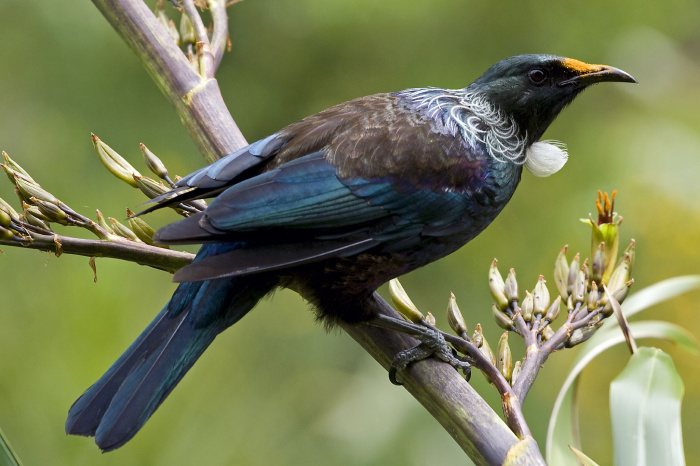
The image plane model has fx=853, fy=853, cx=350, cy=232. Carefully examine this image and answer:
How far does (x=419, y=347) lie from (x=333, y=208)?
34 centimetres

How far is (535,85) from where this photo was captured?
1.99 m

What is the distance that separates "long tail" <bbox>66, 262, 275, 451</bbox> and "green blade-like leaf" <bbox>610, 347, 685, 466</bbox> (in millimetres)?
741

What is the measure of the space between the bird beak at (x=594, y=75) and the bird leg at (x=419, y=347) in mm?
688

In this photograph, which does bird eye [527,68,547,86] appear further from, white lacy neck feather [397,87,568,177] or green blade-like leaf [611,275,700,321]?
green blade-like leaf [611,275,700,321]

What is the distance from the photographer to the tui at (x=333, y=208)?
1614 millimetres

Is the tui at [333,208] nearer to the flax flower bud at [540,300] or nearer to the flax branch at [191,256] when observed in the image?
the flax branch at [191,256]

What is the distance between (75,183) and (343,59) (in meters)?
1.13

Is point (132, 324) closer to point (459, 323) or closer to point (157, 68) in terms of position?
point (157, 68)

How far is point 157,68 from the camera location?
73.7 inches

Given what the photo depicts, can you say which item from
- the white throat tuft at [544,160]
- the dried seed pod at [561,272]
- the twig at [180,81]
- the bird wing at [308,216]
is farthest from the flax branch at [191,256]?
the white throat tuft at [544,160]

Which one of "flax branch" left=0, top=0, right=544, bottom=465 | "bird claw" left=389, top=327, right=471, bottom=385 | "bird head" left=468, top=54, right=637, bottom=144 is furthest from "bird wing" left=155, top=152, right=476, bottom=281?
"bird head" left=468, top=54, right=637, bottom=144

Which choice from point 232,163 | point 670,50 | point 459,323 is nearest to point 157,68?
point 232,163

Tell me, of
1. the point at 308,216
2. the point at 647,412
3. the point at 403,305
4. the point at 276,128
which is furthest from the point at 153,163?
the point at 276,128

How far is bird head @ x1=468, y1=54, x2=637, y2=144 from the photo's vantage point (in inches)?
77.2
